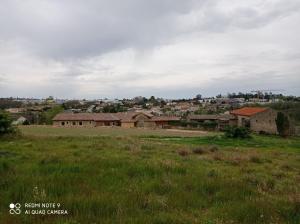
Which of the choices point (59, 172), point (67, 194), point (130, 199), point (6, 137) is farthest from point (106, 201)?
point (6, 137)

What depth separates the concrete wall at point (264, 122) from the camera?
7181 centimetres

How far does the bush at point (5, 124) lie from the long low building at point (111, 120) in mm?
51855

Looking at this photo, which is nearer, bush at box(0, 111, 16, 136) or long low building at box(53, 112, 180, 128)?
bush at box(0, 111, 16, 136)

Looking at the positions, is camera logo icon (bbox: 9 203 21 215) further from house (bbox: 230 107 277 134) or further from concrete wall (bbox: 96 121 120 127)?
concrete wall (bbox: 96 121 120 127)

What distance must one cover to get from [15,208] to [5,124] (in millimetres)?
27854

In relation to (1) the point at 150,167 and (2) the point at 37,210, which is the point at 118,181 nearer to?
(1) the point at 150,167

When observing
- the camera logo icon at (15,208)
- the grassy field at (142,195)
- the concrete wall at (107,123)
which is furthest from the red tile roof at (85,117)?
the camera logo icon at (15,208)

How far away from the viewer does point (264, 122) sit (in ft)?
238

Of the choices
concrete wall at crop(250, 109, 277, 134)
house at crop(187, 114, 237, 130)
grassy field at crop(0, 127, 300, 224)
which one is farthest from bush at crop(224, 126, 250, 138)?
grassy field at crop(0, 127, 300, 224)

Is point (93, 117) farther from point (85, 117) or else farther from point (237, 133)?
point (237, 133)

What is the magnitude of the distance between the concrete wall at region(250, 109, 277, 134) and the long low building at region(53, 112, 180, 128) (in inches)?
768

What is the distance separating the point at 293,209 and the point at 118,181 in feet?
12.0

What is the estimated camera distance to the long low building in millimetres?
85562

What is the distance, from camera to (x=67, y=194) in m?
6.68
